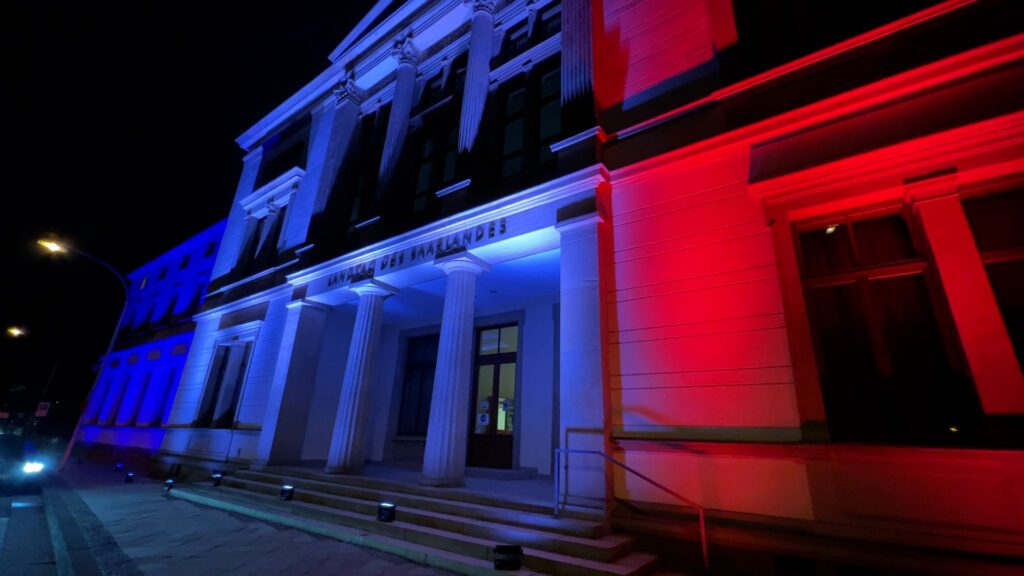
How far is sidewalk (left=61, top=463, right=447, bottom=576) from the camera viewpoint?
4270 millimetres

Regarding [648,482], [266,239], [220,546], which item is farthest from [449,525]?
[266,239]

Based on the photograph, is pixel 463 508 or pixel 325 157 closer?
pixel 463 508

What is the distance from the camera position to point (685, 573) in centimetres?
436

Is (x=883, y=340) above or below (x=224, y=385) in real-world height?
above

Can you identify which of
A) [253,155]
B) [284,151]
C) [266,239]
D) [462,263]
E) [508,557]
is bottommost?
[508,557]

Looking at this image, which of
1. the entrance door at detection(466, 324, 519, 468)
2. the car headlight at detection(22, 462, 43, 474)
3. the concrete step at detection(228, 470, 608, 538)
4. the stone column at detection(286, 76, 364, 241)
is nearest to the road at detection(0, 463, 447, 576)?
the concrete step at detection(228, 470, 608, 538)

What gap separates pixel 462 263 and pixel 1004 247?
7148mm

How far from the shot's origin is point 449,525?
5293mm

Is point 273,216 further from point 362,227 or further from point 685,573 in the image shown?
point 685,573

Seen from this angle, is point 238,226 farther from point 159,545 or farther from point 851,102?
point 851,102

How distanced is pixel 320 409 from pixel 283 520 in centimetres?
Result: 498

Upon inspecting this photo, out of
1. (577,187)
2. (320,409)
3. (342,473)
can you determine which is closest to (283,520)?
(342,473)

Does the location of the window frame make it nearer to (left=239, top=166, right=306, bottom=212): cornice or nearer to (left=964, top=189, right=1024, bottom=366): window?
(left=239, top=166, right=306, bottom=212): cornice

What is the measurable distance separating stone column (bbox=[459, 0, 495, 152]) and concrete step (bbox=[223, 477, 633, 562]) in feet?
24.1
